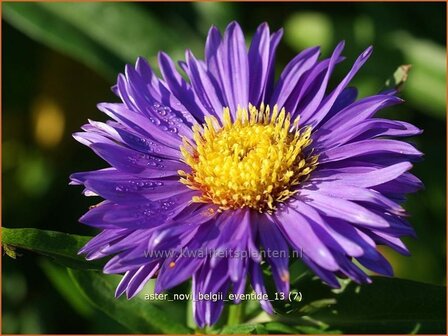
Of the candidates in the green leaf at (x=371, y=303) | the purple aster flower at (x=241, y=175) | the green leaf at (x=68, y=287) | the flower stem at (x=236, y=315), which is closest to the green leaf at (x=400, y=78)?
the purple aster flower at (x=241, y=175)

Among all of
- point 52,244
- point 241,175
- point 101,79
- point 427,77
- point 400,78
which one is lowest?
point 52,244

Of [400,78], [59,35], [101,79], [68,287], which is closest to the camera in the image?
[400,78]

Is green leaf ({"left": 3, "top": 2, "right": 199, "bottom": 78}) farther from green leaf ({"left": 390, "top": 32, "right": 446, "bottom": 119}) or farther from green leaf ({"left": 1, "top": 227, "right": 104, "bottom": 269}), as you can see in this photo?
green leaf ({"left": 1, "top": 227, "right": 104, "bottom": 269})

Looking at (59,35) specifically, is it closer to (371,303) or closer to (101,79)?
(101,79)

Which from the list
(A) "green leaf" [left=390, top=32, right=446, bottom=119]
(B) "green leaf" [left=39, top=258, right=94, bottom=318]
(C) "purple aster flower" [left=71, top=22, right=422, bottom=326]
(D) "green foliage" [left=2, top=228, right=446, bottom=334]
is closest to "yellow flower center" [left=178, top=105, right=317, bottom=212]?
(C) "purple aster flower" [left=71, top=22, right=422, bottom=326]

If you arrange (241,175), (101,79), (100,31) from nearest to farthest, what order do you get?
(241,175) < (100,31) < (101,79)

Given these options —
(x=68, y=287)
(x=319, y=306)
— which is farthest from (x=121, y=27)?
(x=319, y=306)

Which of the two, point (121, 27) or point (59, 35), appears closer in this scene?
point (59, 35)

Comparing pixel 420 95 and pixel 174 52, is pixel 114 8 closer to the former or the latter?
pixel 174 52
